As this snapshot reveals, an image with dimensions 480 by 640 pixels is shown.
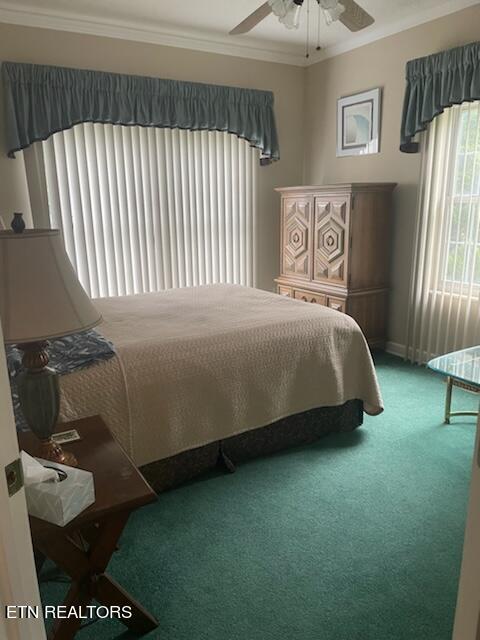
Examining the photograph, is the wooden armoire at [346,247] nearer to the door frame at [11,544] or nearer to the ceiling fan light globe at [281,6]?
the ceiling fan light globe at [281,6]

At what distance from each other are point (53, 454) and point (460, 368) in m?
2.20

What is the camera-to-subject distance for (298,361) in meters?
2.55

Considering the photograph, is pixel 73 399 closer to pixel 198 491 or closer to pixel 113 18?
pixel 198 491

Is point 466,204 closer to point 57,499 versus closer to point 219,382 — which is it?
point 219,382

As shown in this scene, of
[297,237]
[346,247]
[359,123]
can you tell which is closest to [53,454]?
[346,247]

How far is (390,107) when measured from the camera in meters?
3.99

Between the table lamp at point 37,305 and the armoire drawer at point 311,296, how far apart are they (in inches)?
124

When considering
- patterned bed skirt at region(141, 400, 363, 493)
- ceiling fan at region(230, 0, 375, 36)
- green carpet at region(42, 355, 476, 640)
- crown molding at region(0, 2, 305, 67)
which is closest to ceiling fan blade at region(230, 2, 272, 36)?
ceiling fan at region(230, 0, 375, 36)

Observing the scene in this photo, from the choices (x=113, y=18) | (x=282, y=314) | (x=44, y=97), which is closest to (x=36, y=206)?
(x=44, y=97)

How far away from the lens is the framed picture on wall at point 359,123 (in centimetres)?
412

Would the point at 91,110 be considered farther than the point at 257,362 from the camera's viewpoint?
Yes

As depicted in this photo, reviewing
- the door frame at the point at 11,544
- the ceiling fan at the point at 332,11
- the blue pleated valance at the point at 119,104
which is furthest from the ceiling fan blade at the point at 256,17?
the door frame at the point at 11,544

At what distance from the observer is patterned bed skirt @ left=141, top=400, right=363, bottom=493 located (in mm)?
2246

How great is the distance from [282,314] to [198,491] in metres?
1.09
